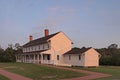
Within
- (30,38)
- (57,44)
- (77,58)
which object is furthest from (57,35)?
(30,38)

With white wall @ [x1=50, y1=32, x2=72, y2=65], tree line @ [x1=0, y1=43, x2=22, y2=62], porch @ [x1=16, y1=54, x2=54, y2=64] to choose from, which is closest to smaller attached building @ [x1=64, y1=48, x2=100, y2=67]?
white wall @ [x1=50, y1=32, x2=72, y2=65]

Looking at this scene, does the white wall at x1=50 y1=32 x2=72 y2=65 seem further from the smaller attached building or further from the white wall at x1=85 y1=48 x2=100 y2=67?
the white wall at x1=85 y1=48 x2=100 y2=67

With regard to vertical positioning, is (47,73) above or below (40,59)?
below

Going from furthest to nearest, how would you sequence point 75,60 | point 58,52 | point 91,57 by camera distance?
point 58,52 < point 75,60 < point 91,57

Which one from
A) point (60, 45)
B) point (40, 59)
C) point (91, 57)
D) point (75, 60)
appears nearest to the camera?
point (91, 57)

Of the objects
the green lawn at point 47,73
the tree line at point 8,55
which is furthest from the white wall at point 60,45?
the tree line at point 8,55

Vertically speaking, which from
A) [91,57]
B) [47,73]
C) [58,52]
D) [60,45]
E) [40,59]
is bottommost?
[47,73]

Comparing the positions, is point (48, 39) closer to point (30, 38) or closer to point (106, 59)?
point (106, 59)

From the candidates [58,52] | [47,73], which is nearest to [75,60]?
[58,52]

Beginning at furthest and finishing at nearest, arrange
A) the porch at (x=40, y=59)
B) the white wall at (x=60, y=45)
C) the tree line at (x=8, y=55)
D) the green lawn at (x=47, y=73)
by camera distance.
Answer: the tree line at (x=8, y=55) → the white wall at (x=60, y=45) → the porch at (x=40, y=59) → the green lawn at (x=47, y=73)

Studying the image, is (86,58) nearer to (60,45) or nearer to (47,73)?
(60,45)

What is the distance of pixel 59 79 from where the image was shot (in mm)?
29469

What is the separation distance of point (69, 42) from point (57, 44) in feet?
10.8

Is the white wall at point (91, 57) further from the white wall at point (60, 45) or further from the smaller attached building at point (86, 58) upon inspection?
the white wall at point (60, 45)
